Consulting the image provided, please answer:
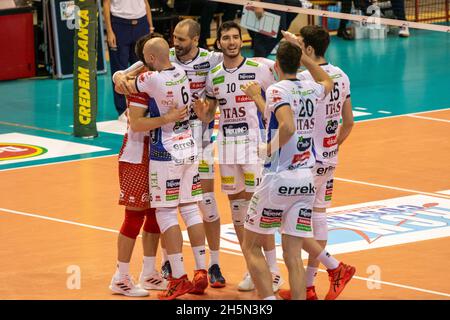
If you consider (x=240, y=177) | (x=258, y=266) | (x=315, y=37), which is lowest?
(x=258, y=266)

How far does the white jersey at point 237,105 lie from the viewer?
419 inches

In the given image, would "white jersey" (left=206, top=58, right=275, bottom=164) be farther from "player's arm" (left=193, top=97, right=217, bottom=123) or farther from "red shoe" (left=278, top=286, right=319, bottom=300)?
"red shoe" (left=278, top=286, right=319, bottom=300)

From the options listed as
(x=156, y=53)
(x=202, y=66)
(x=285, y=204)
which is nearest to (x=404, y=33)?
(x=202, y=66)

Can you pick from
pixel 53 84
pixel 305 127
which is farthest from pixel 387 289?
pixel 53 84

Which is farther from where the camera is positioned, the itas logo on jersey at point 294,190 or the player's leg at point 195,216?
the player's leg at point 195,216

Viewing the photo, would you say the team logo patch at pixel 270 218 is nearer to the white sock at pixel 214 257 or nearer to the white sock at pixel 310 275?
the white sock at pixel 310 275

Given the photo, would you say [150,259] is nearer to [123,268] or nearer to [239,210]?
[123,268]

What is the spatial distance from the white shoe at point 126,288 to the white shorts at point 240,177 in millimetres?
1150

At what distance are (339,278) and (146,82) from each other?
2244mm

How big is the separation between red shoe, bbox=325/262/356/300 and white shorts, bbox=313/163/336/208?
0.57 m

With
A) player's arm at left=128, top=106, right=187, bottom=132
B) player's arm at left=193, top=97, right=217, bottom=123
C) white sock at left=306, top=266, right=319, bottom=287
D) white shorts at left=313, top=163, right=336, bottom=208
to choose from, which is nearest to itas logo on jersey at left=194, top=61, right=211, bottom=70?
player's arm at left=193, top=97, right=217, bottom=123

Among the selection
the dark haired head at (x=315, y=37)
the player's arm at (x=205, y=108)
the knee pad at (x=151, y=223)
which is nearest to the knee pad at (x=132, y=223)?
the knee pad at (x=151, y=223)

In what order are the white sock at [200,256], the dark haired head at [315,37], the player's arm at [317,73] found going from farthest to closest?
the white sock at [200,256]
the dark haired head at [315,37]
the player's arm at [317,73]

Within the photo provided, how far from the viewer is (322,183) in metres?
10.3
